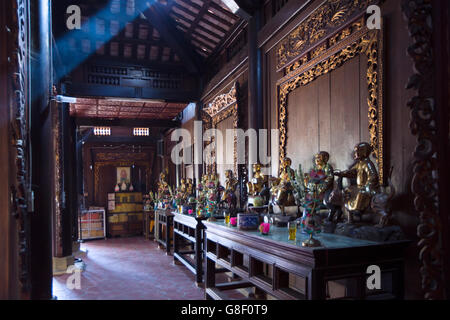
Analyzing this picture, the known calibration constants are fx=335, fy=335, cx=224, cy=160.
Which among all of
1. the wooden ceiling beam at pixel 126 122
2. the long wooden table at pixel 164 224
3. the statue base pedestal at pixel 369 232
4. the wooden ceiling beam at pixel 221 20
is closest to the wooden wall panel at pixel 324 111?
the statue base pedestal at pixel 369 232

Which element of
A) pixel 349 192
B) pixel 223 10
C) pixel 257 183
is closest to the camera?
pixel 349 192

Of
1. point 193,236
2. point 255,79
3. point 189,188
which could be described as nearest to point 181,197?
point 189,188

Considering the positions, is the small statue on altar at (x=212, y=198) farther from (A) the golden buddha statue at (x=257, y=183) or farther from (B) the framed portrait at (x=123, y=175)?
(B) the framed portrait at (x=123, y=175)

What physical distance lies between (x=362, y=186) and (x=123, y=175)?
431 inches

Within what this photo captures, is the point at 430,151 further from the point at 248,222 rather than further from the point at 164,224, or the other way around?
the point at 164,224

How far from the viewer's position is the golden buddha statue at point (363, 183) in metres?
2.39

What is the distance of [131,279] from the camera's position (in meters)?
5.36

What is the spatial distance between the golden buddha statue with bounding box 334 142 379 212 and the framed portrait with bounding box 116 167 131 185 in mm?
10780

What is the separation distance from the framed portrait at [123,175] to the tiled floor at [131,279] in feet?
14.8

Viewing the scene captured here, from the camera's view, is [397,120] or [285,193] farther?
[285,193]

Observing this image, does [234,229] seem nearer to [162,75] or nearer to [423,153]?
[423,153]

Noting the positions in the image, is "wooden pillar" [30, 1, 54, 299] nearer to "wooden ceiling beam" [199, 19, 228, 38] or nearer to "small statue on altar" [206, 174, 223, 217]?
"small statue on altar" [206, 174, 223, 217]

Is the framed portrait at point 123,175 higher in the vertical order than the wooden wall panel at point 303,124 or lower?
lower

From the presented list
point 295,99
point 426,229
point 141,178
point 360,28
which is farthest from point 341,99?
point 141,178
